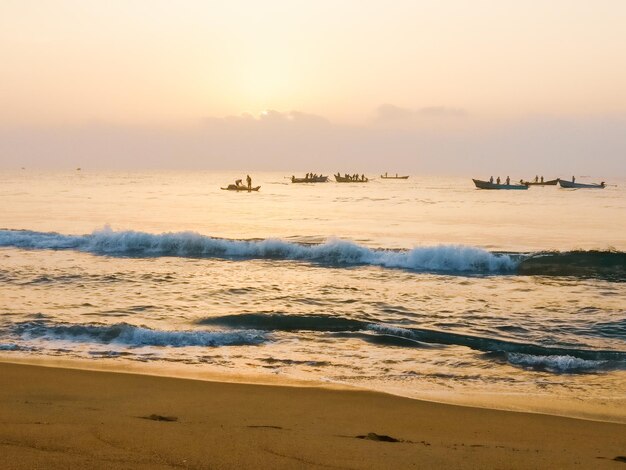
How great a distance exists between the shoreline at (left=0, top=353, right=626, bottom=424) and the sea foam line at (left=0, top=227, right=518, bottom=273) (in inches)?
541

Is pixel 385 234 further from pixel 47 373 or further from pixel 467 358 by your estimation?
pixel 47 373

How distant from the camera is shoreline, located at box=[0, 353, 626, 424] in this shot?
736 centimetres

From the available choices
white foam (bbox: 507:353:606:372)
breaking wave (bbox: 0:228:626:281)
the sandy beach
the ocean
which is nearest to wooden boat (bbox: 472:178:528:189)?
the ocean

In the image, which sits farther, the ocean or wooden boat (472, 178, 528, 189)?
wooden boat (472, 178, 528, 189)

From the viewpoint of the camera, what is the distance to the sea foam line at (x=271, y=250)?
22344 mm

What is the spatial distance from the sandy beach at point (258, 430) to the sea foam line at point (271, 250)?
1493 centimetres

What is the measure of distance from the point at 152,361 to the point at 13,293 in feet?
23.8

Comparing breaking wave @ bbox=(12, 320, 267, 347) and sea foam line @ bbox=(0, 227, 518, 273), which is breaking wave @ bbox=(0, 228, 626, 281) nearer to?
sea foam line @ bbox=(0, 227, 518, 273)

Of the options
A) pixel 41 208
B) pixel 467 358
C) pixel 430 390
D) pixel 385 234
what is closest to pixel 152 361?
pixel 430 390

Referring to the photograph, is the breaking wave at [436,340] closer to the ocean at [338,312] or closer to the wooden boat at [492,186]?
the ocean at [338,312]

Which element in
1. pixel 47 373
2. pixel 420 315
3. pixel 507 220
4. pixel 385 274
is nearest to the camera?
pixel 47 373

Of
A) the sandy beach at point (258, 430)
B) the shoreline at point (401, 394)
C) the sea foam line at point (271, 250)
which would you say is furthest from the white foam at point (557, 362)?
the sea foam line at point (271, 250)

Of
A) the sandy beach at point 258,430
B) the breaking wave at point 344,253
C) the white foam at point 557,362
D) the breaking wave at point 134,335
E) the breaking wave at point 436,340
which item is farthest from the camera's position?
the breaking wave at point 344,253

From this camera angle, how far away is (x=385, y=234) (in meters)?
33.2
